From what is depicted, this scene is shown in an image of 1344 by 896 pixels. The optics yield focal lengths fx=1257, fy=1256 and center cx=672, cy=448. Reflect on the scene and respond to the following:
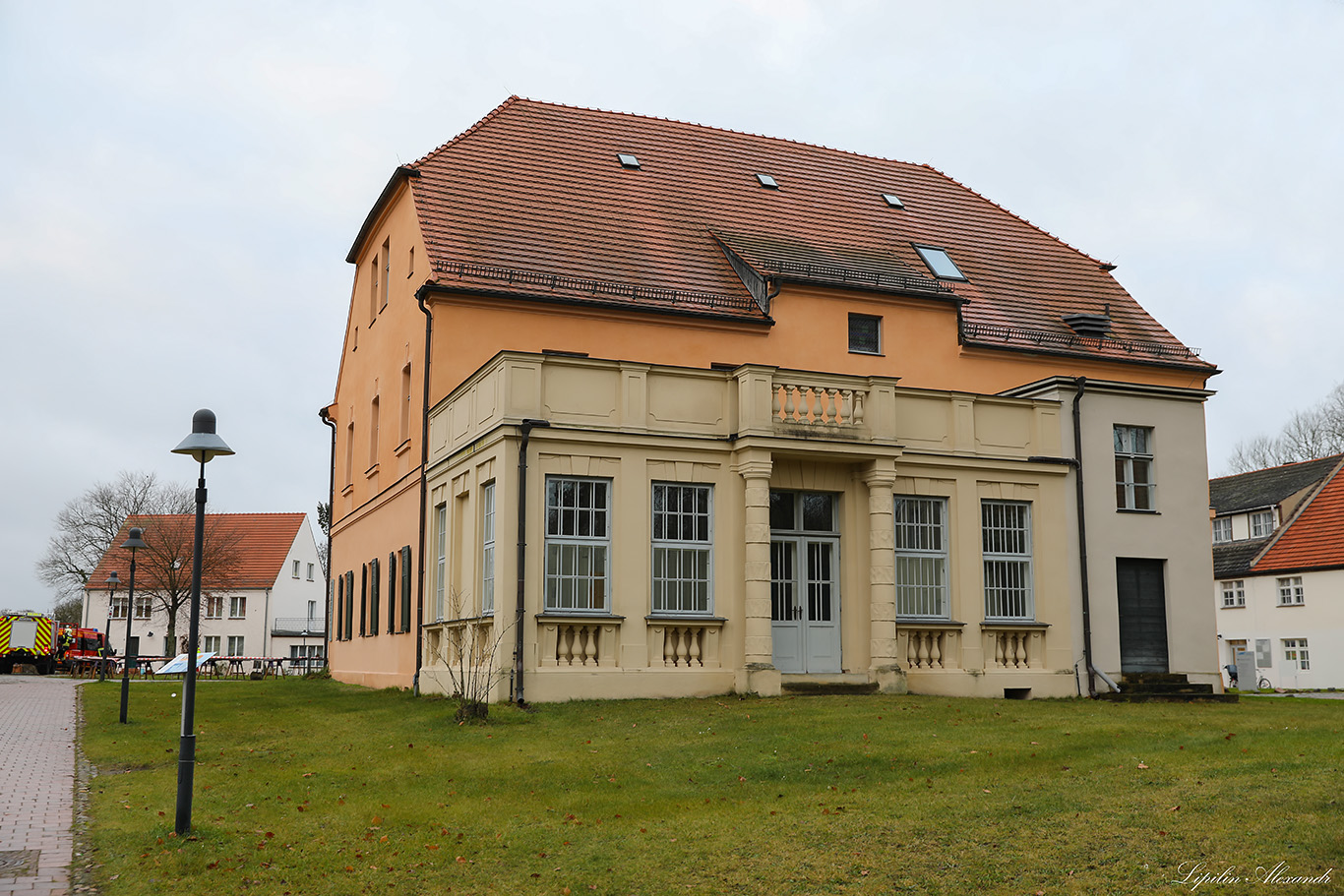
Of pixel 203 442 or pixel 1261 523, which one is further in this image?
pixel 1261 523

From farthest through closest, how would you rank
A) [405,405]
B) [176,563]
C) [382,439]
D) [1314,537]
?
[176,563] → [1314,537] → [382,439] → [405,405]

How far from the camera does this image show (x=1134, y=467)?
23.3 meters

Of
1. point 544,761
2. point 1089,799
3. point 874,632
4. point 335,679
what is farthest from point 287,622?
point 1089,799

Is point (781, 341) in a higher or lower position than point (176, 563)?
higher

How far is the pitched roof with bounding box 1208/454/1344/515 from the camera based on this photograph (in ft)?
154

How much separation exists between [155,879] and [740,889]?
3.88m

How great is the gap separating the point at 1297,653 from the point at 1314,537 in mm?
4076

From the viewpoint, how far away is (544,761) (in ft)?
42.0

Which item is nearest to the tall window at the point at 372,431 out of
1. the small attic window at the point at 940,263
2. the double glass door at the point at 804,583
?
the double glass door at the point at 804,583

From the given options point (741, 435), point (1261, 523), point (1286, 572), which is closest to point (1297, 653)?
point (1286, 572)

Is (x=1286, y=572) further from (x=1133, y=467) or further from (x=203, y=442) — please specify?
(x=203, y=442)

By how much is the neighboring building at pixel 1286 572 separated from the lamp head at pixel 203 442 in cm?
3746

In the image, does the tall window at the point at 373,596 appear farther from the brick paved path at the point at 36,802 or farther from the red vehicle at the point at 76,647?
the red vehicle at the point at 76,647

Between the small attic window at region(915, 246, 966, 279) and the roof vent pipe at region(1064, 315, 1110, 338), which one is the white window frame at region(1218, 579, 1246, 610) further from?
the small attic window at region(915, 246, 966, 279)
